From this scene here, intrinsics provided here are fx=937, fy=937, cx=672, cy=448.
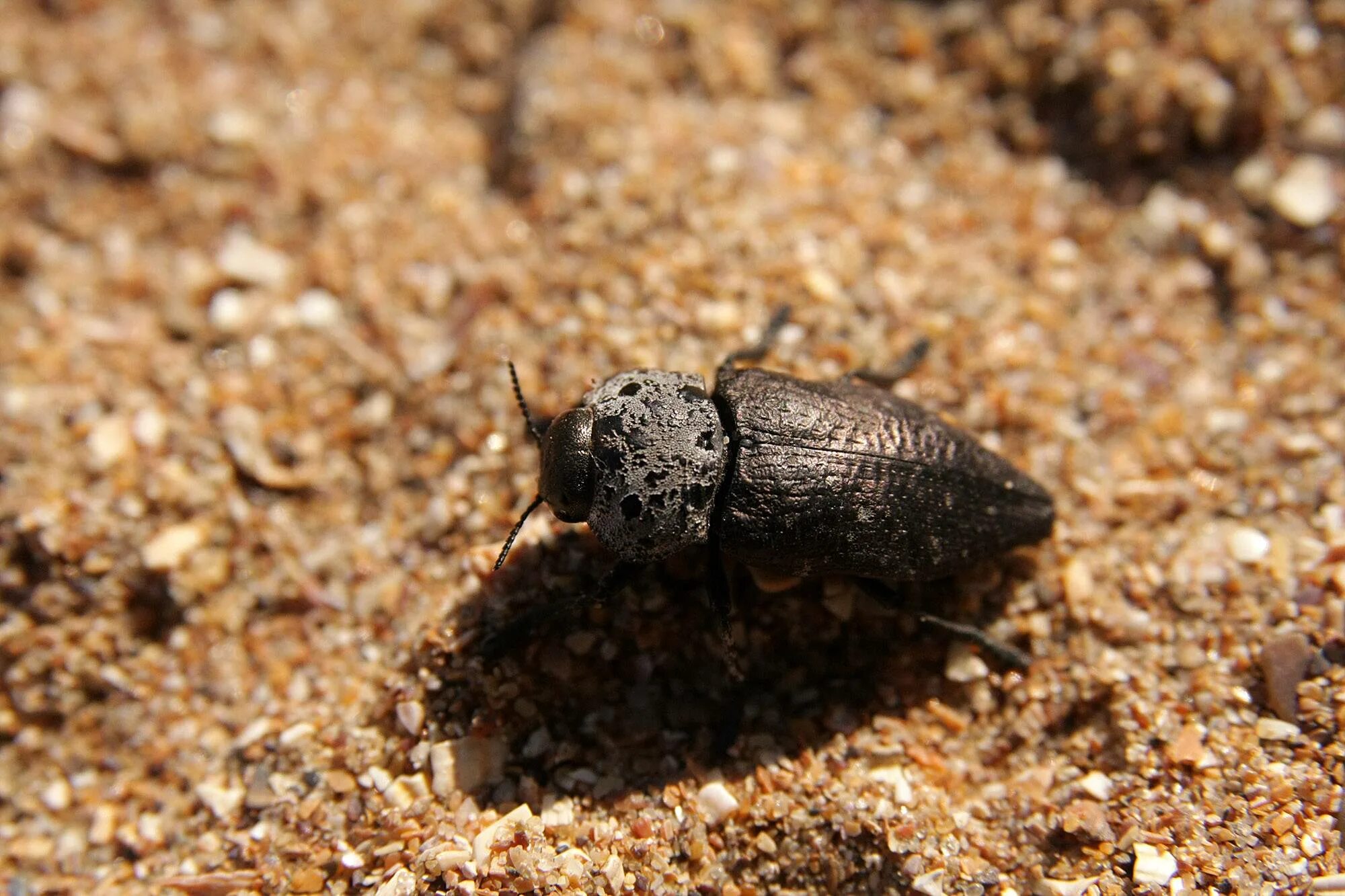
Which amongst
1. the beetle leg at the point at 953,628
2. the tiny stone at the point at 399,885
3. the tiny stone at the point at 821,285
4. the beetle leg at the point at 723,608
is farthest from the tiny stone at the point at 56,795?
the tiny stone at the point at 821,285

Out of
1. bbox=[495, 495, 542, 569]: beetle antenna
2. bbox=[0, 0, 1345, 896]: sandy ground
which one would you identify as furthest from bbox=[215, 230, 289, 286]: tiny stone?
bbox=[495, 495, 542, 569]: beetle antenna

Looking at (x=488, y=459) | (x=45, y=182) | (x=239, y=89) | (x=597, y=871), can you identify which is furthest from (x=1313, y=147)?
(x=45, y=182)

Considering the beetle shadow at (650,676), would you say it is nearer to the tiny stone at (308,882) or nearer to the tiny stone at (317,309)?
the tiny stone at (308,882)

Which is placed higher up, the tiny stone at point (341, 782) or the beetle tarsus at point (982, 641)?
the beetle tarsus at point (982, 641)

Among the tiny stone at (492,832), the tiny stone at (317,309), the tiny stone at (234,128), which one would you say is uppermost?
the tiny stone at (234,128)

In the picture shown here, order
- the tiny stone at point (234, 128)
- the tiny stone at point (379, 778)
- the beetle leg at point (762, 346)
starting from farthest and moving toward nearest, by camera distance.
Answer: the tiny stone at point (234, 128), the beetle leg at point (762, 346), the tiny stone at point (379, 778)

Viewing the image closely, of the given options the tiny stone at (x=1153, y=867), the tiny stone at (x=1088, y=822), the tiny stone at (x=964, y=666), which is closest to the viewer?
the tiny stone at (x=1153, y=867)
